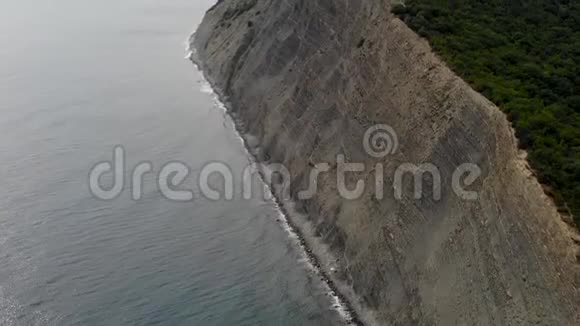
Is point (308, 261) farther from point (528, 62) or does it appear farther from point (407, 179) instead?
point (528, 62)

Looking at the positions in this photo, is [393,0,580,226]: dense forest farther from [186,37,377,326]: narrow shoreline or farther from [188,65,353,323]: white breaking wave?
[188,65,353,323]: white breaking wave

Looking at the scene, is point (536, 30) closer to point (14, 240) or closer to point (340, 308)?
point (340, 308)

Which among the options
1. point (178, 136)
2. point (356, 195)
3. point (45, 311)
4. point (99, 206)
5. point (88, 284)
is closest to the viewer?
point (45, 311)

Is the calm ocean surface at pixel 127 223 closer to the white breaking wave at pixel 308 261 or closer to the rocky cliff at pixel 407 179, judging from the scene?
the white breaking wave at pixel 308 261

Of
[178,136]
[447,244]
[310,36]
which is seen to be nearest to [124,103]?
[178,136]

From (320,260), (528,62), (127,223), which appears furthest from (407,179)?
(127,223)


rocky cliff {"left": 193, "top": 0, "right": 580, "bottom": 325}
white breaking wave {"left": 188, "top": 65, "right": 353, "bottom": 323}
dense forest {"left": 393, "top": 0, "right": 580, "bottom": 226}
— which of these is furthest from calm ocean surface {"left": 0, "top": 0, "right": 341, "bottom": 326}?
dense forest {"left": 393, "top": 0, "right": 580, "bottom": 226}
